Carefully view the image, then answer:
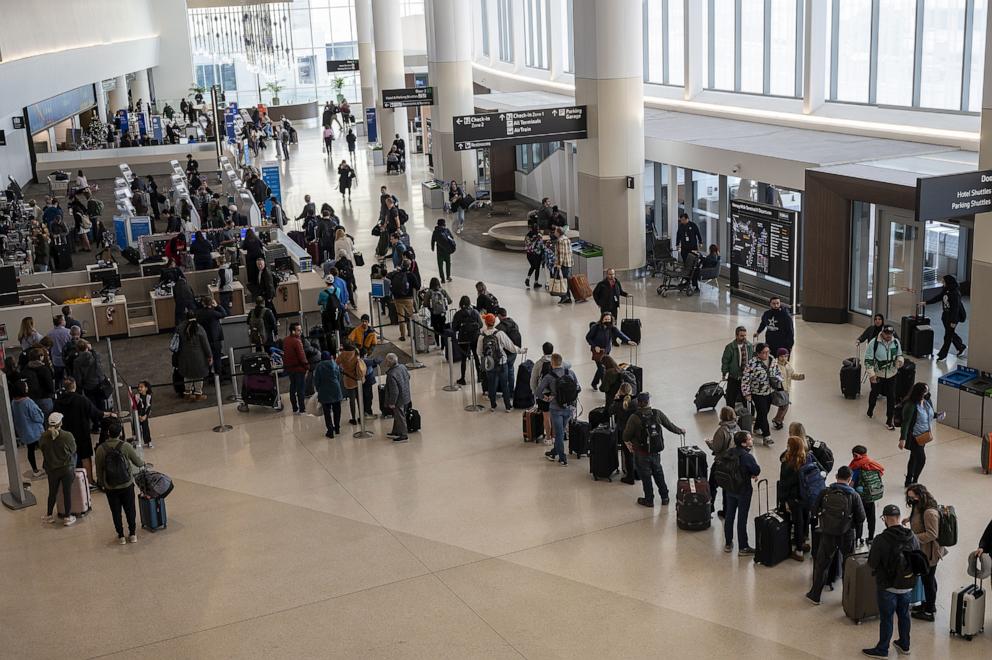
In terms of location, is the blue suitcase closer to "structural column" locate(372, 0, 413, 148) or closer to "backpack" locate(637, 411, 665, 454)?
"backpack" locate(637, 411, 665, 454)

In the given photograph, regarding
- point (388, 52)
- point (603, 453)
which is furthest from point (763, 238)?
point (388, 52)

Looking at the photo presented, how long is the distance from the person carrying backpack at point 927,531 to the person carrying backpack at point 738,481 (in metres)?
1.55

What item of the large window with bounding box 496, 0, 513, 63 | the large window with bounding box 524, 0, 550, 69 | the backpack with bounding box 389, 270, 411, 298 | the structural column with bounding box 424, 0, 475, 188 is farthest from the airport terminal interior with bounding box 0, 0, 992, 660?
the large window with bounding box 496, 0, 513, 63

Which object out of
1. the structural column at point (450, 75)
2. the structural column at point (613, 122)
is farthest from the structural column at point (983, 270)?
the structural column at point (450, 75)

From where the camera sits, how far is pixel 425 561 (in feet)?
35.4

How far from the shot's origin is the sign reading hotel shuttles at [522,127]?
22.5 meters

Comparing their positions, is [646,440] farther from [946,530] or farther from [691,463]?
[946,530]

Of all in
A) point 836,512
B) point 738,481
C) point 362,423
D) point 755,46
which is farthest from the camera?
point 755,46

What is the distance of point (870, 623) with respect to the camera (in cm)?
920

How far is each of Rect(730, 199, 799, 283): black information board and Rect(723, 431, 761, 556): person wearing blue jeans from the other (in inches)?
367

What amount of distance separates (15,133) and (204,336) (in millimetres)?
23822

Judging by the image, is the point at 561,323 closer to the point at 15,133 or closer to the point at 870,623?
the point at 870,623

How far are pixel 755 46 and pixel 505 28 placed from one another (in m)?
22.4

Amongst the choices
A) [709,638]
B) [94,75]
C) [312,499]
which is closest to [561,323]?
[312,499]
